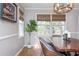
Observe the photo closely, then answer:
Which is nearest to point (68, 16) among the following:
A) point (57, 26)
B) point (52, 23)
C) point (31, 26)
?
point (57, 26)

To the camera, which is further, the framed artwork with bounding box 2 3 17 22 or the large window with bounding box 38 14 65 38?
the large window with bounding box 38 14 65 38

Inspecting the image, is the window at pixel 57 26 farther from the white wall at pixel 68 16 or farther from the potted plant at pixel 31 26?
the potted plant at pixel 31 26

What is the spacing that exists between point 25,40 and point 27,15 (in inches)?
41.2

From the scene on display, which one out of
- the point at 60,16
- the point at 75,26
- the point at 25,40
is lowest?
the point at 25,40

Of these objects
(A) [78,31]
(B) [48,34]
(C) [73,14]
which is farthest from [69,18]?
(B) [48,34]

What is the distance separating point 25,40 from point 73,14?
2.30m

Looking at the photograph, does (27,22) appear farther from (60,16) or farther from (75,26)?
(75,26)

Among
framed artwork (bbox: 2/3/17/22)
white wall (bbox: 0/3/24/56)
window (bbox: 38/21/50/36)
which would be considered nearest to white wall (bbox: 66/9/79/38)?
window (bbox: 38/21/50/36)

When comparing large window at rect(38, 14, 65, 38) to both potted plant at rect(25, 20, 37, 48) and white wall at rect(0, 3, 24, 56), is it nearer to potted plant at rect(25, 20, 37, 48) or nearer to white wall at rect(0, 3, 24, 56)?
potted plant at rect(25, 20, 37, 48)

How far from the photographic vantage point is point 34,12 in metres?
6.36

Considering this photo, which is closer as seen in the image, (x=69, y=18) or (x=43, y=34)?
(x=43, y=34)

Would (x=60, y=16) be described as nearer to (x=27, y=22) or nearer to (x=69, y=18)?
(x=69, y=18)

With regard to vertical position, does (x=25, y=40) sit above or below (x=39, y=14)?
below

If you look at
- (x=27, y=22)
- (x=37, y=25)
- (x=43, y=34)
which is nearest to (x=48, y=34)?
(x=43, y=34)
